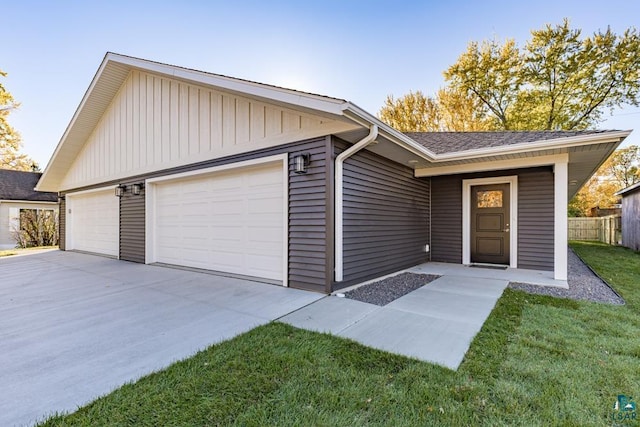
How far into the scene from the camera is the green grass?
1747 millimetres

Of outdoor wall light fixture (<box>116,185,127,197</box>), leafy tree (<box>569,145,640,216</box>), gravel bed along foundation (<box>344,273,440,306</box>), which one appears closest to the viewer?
gravel bed along foundation (<box>344,273,440,306</box>)

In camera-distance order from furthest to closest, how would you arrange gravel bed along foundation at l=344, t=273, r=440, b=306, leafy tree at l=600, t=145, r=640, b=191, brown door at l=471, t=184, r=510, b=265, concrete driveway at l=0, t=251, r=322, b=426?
1. leafy tree at l=600, t=145, r=640, b=191
2. brown door at l=471, t=184, r=510, b=265
3. gravel bed along foundation at l=344, t=273, r=440, b=306
4. concrete driveway at l=0, t=251, r=322, b=426

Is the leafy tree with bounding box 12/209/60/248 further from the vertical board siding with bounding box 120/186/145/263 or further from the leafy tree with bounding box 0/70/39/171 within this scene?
the vertical board siding with bounding box 120/186/145/263

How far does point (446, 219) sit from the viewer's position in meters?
7.55

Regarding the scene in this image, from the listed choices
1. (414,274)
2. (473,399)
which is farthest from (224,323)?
(414,274)

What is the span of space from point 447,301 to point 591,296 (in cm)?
231

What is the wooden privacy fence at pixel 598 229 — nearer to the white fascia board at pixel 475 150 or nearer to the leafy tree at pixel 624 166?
the leafy tree at pixel 624 166

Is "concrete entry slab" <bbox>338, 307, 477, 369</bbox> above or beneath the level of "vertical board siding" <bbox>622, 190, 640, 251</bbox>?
beneath

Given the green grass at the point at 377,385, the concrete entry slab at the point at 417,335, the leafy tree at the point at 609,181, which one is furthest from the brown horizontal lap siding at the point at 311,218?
the leafy tree at the point at 609,181

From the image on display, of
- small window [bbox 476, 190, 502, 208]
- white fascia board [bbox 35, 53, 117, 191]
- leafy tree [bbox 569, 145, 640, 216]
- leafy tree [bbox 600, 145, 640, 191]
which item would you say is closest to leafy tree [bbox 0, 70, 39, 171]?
white fascia board [bbox 35, 53, 117, 191]

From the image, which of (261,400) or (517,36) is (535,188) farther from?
(517,36)

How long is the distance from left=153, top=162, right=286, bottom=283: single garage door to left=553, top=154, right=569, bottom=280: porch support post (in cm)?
501

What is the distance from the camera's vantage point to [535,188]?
645 cm

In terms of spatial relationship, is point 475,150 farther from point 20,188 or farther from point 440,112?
point 20,188
